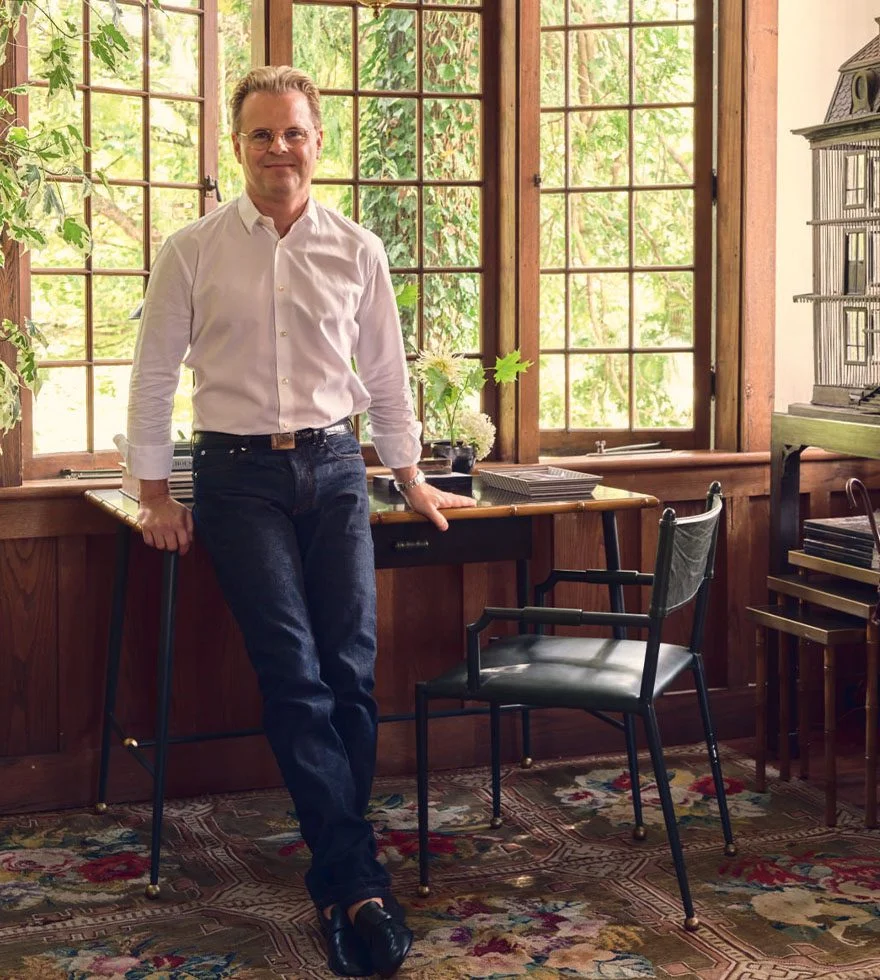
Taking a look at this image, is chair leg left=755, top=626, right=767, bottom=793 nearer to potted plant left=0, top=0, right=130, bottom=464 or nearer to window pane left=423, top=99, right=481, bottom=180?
window pane left=423, top=99, right=481, bottom=180

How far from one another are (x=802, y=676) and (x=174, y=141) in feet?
8.02

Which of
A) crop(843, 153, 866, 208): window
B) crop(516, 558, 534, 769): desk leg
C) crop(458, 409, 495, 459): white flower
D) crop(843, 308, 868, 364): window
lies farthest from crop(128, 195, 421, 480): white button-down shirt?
crop(843, 153, 866, 208): window

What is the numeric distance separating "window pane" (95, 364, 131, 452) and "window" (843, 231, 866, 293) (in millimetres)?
2194

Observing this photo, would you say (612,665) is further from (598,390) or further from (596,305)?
(596,305)

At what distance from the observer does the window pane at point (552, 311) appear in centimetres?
472

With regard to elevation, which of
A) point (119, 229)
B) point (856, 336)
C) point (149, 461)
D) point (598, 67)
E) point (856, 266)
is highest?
point (598, 67)

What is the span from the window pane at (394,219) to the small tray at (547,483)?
2.88 feet

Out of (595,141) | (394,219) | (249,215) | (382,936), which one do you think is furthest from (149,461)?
(595,141)

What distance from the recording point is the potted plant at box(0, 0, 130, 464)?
363 cm

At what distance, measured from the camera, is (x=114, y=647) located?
400 cm

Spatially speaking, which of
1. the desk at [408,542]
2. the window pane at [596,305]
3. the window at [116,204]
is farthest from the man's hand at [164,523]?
the window pane at [596,305]

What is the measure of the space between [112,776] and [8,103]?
1924 mm

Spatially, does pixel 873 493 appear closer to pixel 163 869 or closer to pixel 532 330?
pixel 532 330

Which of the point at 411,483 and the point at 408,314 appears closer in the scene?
the point at 411,483
